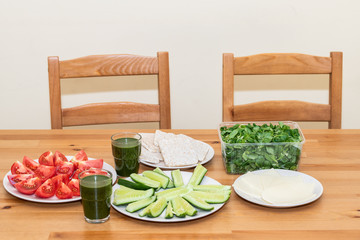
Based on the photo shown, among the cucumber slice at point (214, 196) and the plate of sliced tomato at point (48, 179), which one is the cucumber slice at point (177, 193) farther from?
the plate of sliced tomato at point (48, 179)

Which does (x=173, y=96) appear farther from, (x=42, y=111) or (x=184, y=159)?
(x=184, y=159)

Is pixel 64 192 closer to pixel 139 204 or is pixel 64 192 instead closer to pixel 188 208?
pixel 139 204

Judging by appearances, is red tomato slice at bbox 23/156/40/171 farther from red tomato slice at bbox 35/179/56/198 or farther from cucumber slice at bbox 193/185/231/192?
cucumber slice at bbox 193/185/231/192

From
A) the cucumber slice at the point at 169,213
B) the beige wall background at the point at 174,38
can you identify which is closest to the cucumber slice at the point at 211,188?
the cucumber slice at the point at 169,213

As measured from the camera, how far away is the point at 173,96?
9.16ft

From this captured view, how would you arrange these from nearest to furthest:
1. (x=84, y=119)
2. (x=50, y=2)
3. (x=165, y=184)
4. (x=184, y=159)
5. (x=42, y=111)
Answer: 1. (x=165, y=184)
2. (x=184, y=159)
3. (x=84, y=119)
4. (x=50, y=2)
5. (x=42, y=111)

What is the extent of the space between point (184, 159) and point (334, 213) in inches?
17.4

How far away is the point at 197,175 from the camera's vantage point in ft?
3.91

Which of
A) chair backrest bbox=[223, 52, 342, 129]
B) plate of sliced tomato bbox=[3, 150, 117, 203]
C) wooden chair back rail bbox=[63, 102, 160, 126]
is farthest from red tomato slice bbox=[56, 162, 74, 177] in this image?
chair backrest bbox=[223, 52, 342, 129]

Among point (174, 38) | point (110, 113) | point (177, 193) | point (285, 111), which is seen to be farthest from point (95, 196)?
point (174, 38)

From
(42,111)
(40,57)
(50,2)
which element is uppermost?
(50,2)

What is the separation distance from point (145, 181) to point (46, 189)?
235 mm

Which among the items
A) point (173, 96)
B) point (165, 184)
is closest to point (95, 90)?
point (173, 96)

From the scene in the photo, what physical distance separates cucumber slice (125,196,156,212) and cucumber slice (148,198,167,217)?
0.07 feet
